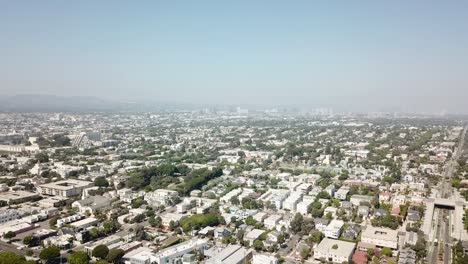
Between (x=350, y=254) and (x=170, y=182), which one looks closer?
(x=350, y=254)

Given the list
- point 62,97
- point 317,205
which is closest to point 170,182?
point 317,205

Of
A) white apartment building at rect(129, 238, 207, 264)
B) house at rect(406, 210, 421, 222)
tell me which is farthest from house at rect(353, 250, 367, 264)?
white apartment building at rect(129, 238, 207, 264)

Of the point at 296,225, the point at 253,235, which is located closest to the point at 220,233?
the point at 253,235

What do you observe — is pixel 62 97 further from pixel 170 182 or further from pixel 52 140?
pixel 170 182

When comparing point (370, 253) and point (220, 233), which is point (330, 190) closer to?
point (370, 253)

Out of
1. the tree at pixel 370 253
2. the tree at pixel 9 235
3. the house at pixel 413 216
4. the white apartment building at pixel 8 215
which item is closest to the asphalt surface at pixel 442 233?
the house at pixel 413 216

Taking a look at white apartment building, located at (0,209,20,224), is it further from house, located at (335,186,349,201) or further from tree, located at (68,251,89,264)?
house, located at (335,186,349,201)

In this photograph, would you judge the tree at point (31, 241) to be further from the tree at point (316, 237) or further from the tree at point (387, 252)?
the tree at point (387, 252)
